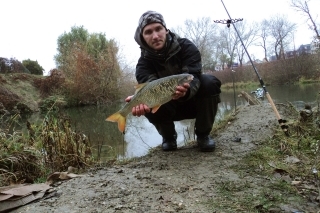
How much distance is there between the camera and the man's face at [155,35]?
279 cm

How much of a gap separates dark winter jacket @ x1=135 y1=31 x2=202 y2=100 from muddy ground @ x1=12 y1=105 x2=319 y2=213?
717 millimetres

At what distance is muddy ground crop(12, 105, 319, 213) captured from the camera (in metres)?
1.68

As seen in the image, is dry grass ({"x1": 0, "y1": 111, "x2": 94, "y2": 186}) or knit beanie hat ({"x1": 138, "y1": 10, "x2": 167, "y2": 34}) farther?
dry grass ({"x1": 0, "y1": 111, "x2": 94, "y2": 186})

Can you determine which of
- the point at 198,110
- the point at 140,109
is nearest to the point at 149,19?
the point at 140,109

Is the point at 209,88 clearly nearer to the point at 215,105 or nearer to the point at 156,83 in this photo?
the point at 215,105

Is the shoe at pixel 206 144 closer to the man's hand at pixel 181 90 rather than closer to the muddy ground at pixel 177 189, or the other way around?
the muddy ground at pixel 177 189

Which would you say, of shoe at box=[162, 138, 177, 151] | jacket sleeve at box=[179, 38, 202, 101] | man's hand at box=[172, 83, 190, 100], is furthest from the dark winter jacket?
shoe at box=[162, 138, 177, 151]

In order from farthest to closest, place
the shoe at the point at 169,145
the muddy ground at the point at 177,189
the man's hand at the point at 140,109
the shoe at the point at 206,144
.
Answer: the shoe at the point at 169,145
the shoe at the point at 206,144
the man's hand at the point at 140,109
the muddy ground at the point at 177,189

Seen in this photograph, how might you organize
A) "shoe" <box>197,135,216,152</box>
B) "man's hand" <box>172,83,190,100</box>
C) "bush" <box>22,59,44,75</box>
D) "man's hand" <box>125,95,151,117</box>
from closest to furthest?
"man's hand" <box>172,83,190,100</box>
"man's hand" <box>125,95,151,117</box>
"shoe" <box>197,135,216,152</box>
"bush" <box>22,59,44,75</box>

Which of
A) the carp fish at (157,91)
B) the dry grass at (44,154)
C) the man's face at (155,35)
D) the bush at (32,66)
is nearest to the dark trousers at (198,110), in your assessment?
the carp fish at (157,91)

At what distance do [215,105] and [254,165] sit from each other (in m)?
0.78

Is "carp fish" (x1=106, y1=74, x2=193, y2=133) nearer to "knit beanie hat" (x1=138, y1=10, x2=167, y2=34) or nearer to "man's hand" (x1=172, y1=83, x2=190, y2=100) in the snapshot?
"man's hand" (x1=172, y1=83, x2=190, y2=100)

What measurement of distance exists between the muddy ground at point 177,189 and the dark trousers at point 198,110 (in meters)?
0.32

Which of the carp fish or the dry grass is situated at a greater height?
the carp fish
